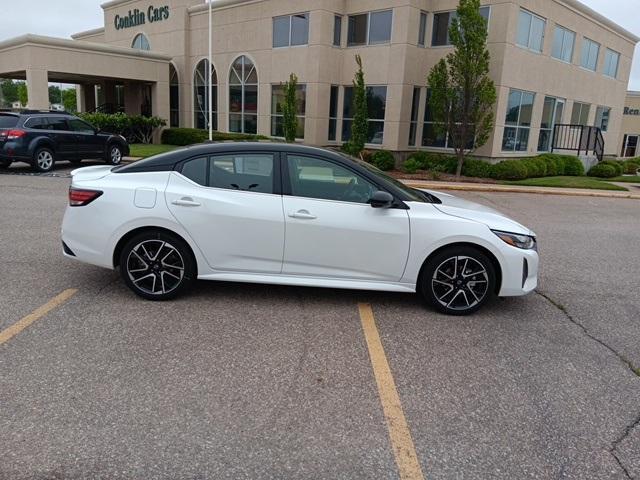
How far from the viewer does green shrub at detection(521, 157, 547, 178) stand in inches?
773

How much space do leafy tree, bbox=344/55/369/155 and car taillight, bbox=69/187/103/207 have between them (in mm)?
14533

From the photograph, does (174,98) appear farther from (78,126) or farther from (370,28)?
(78,126)

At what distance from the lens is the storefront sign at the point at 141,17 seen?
28578 millimetres

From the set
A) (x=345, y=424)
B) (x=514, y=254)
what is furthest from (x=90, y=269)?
(x=514, y=254)

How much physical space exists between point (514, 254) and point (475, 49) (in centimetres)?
1350

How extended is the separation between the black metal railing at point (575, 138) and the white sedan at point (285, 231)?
20608 millimetres

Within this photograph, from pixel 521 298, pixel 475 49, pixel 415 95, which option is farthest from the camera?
pixel 415 95

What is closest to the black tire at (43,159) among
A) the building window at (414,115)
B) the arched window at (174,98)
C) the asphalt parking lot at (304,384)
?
the asphalt parking lot at (304,384)

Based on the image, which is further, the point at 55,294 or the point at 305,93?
the point at 305,93

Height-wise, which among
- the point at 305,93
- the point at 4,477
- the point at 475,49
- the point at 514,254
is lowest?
the point at 4,477

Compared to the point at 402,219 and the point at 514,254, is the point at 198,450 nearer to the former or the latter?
the point at 402,219

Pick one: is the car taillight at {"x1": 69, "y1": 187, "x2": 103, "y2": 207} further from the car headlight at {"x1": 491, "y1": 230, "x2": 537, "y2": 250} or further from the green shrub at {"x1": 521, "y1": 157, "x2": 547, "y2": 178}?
the green shrub at {"x1": 521, "y1": 157, "x2": 547, "y2": 178}

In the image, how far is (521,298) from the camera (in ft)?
19.2

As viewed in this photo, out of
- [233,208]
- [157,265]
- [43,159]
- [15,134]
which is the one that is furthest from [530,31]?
[157,265]
